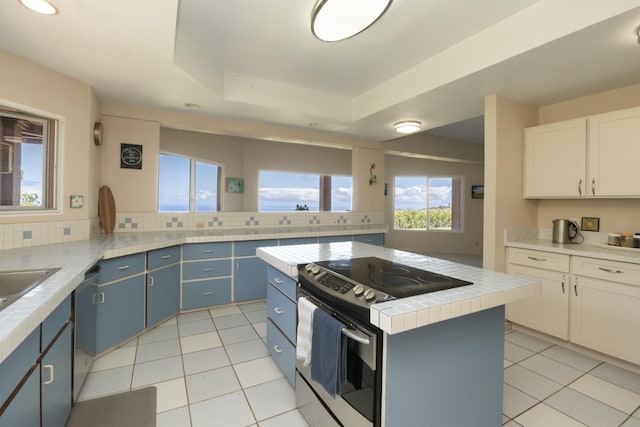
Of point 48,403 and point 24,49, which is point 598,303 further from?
point 24,49

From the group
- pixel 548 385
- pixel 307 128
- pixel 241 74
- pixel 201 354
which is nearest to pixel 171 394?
pixel 201 354

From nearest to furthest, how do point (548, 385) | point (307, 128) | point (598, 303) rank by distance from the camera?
point (548, 385)
point (598, 303)
point (307, 128)

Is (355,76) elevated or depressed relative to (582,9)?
elevated

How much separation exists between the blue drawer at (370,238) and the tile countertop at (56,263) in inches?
43.0

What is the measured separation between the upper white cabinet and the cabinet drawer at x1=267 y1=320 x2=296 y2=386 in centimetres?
288

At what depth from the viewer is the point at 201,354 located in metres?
2.38

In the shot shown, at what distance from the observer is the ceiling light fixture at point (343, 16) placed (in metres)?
1.62

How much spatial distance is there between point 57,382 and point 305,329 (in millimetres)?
1247

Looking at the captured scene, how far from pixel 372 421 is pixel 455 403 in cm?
44

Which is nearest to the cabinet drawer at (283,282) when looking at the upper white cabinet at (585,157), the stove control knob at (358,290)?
the stove control knob at (358,290)

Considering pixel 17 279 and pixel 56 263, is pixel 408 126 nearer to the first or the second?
pixel 56 263

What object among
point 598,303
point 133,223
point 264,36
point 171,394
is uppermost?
point 264,36

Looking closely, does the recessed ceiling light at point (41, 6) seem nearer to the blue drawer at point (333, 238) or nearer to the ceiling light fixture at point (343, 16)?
the ceiling light fixture at point (343, 16)

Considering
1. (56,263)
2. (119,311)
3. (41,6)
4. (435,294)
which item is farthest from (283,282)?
(41,6)
